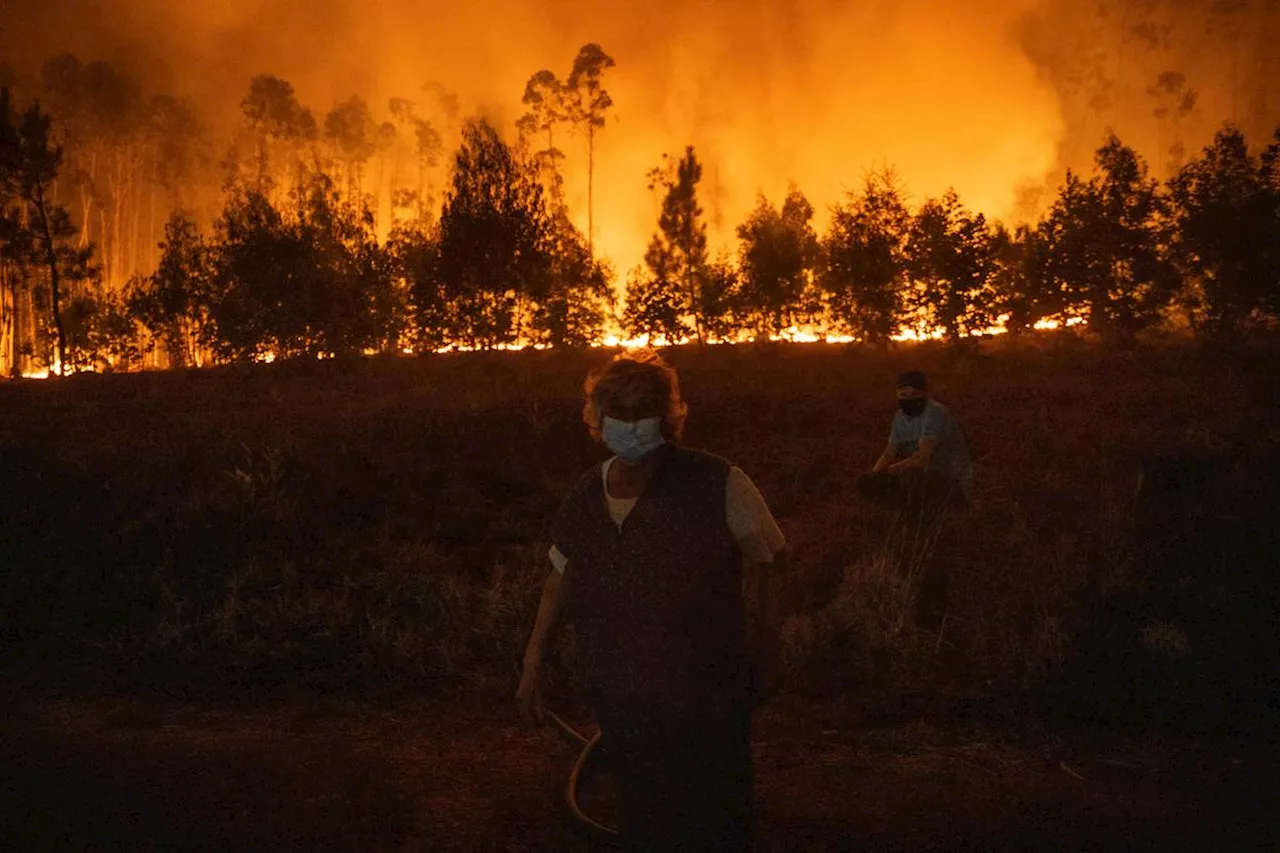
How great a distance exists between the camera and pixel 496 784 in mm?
4566

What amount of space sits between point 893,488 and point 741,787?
197 inches

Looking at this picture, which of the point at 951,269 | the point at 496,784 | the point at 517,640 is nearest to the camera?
the point at 496,784

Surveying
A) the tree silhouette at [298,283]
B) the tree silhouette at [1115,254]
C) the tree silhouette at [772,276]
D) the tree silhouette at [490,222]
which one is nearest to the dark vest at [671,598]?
the tree silhouette at [490,222]

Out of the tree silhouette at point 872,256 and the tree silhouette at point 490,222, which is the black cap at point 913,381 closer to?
the tree silhouette at point 490,222

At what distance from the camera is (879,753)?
16.2 ft

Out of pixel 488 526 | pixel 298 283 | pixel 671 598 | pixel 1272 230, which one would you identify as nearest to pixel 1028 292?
pixel 1272 230

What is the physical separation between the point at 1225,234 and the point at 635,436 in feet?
90.7

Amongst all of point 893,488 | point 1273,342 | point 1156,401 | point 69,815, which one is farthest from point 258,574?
point 1273,342

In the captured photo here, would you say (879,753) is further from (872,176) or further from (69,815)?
(872,176)

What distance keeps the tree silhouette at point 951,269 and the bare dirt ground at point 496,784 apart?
23255mm

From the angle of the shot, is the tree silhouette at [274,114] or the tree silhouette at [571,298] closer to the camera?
the tree silhouette at [571,298]

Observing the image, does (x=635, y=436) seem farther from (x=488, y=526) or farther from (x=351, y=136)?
(x=351, y=136)

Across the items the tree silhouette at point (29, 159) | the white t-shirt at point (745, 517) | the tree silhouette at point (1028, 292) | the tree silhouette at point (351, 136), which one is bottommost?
the white t-shirt at point (745, 517)

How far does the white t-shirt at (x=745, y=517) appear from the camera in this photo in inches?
112
